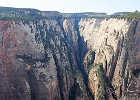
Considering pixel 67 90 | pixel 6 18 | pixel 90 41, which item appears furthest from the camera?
pixel 90 41

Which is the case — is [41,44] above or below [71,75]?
above

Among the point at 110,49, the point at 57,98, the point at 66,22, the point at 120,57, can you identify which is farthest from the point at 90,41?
the point at 57,98

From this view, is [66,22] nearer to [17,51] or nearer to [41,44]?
[41,44]

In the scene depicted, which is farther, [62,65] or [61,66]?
[62,65]

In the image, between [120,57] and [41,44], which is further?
Result: [41,44]

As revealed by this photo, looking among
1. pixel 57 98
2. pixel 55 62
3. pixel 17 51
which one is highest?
pixel 17 51
